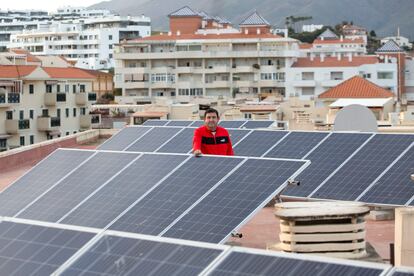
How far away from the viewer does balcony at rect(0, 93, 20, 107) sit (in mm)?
52250

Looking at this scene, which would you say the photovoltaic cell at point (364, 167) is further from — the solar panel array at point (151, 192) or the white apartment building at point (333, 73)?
the white apartment building at point (333, 73)

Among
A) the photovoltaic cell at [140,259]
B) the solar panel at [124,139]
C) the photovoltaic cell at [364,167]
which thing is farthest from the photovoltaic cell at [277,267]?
the solar panel at [124,139]

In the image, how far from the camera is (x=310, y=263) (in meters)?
6.56

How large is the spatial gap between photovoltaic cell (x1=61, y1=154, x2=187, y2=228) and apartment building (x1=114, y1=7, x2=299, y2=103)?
73.6 m

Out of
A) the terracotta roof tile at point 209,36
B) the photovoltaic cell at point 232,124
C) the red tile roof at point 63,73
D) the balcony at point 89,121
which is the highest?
the terracotta roof tile at point 209,36

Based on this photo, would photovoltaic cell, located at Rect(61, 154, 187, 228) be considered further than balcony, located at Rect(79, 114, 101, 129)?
No

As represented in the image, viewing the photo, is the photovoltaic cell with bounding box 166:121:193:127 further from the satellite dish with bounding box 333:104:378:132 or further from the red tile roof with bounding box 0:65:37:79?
the red tile roof with bounding box 0:65:37:79

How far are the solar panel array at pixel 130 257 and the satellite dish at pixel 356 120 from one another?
461 inches

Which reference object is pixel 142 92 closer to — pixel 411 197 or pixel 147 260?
A: pixel 411 197

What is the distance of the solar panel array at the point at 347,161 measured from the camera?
524 inches

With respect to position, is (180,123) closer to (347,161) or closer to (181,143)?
(181,143)

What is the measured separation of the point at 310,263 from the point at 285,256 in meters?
0.23

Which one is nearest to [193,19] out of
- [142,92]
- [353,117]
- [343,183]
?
[142,92]

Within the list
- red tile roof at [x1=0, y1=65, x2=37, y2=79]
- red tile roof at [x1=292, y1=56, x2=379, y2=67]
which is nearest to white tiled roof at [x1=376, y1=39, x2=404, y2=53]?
red tile roof at [x1=292, y1=56, x2=379, y2=67]
